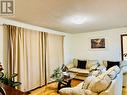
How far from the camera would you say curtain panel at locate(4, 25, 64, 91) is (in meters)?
3.77

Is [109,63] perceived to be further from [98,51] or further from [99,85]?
[99,85]

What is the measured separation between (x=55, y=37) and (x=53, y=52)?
0.66 metres

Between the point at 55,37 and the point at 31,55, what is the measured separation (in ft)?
5.10

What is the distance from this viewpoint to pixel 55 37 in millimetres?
5621

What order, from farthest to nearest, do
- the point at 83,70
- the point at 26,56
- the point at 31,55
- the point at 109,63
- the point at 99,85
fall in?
the point at 83,70
the point at 109,63
the point at 31,55
the point at 26,56
the point at 99,85

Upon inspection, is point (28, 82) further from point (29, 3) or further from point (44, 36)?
point (29, 3)

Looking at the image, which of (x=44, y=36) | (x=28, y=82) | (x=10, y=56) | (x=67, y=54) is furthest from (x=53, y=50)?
(x=10, y=56)

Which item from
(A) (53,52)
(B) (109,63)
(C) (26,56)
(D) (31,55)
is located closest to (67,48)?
(A) (53,52)

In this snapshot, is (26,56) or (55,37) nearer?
(26,56)

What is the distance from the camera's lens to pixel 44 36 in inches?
197

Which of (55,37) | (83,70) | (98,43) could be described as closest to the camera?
(83,70)

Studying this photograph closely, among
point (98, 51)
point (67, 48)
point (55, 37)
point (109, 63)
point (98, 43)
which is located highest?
point (55, 37)

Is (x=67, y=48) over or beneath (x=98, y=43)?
beneath

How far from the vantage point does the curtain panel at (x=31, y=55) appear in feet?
12.4
